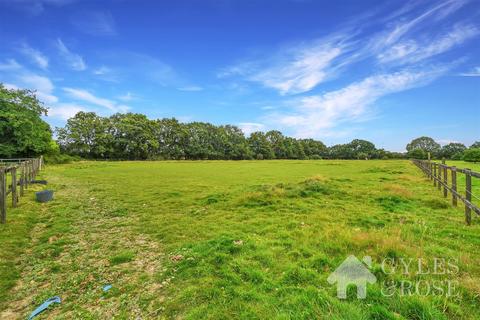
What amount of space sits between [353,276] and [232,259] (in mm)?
2388

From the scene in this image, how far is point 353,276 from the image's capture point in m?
4.02

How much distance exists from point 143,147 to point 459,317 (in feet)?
269

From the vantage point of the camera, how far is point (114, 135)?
7612cm

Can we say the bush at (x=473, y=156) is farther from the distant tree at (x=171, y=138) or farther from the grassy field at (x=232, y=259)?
the distant tree at (x=171, y=138)

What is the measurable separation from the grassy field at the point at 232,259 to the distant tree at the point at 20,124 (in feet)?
147

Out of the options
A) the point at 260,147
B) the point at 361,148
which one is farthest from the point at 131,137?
the point at 361,148

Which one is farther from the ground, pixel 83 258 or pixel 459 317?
pixel 459 317

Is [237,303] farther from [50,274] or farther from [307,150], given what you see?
[307,150]

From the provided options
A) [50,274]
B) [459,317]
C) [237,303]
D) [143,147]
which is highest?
[143,147]

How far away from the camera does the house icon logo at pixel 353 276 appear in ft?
11.8

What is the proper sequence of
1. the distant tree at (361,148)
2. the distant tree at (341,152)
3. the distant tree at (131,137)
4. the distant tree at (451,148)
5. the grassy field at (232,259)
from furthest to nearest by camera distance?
1. the distant tree at (341,152)
2. the distant tree at (361,148)
3. the distant tree at (451,148)
4. the distant tree at (131,137)
5. the grassy field at (232,259)

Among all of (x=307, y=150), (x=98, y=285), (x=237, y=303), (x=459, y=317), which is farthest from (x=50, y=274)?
(x=307, y=150)

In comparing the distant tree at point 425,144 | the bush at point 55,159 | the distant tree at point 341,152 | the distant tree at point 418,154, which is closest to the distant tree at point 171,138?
the bush at point 55,159

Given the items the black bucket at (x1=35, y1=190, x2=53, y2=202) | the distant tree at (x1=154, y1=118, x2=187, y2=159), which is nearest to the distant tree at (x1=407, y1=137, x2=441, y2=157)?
the distant tree at (x1=154, y1=118, x2=187, y2=159)
